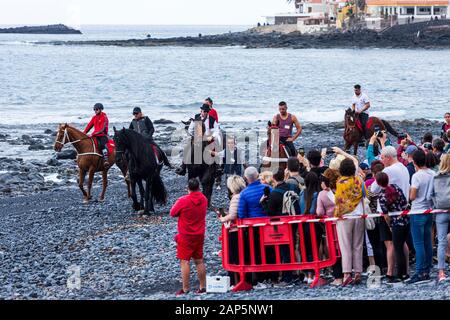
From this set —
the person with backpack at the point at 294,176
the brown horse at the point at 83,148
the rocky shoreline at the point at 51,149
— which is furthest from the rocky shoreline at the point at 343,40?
the person with backpack at the point at 294,176

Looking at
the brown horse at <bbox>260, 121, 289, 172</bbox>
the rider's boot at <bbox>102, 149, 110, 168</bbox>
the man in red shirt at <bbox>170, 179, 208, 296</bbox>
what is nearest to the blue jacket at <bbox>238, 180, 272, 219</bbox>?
the man in red shirt at <bbox>170, 179, 208, 296</bbox>

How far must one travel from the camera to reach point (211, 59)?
131 metres

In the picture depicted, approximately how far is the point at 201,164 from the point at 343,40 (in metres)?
130

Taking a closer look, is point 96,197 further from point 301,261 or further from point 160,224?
point 301,261

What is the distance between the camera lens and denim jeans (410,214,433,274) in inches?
498

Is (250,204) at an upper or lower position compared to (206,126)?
lower

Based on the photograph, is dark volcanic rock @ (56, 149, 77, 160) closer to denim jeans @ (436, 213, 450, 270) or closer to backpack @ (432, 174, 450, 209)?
denim jeans @ (436, 213, 450, 270)

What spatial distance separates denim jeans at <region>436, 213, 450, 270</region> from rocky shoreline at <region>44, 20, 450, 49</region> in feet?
412

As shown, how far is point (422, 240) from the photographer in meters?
12.7

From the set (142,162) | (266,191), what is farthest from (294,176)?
(142,162)

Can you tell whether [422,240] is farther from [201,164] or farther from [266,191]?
[201,164]

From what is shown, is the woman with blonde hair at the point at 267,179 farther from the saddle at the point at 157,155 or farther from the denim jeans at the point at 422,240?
the saddle at the point at 157,155

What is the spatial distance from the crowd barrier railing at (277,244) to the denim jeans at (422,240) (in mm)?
1024

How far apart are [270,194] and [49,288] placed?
11.8ft
